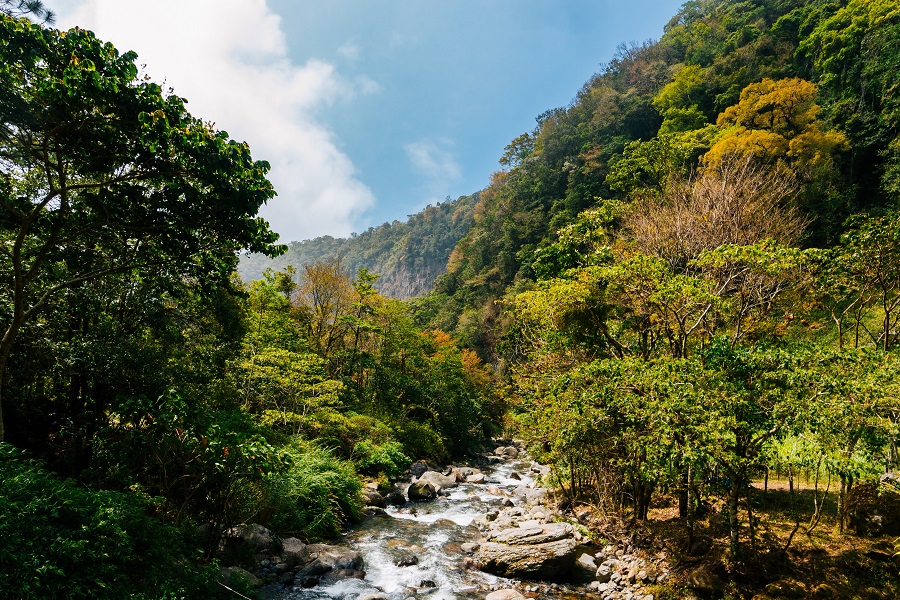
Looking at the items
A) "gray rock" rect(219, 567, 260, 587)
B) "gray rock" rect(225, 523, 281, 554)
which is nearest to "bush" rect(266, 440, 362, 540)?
"gray rock" rect(225, 523, 281, 554)

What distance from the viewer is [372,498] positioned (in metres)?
15.3

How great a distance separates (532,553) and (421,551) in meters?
3.18

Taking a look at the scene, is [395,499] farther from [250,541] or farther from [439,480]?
[250,541]

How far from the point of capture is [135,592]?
16.6 feet

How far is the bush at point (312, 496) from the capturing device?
10.5 metres

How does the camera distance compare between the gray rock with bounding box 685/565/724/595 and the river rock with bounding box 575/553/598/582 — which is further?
the river rock with bounding box 575/553/598/582

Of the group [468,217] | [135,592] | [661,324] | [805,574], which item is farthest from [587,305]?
[468,217]

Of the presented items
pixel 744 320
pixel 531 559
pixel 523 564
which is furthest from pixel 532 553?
pixel 744 320

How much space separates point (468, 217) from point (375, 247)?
4875cm

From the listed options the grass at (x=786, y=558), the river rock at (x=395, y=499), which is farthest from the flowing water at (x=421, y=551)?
the grass at (x=786, y=558)

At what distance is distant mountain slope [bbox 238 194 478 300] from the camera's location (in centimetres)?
11456

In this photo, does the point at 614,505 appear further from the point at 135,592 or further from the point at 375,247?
the point at 375,247

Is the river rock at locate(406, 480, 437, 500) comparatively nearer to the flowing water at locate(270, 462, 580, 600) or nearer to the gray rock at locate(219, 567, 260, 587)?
the flowing water at locate(270, 462, 580, 600)

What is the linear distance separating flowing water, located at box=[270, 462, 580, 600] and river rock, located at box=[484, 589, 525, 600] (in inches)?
16.5
